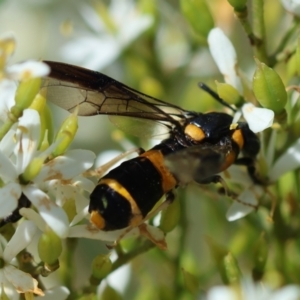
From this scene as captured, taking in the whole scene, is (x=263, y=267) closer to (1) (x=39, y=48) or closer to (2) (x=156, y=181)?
(2) (x=156, y=181)

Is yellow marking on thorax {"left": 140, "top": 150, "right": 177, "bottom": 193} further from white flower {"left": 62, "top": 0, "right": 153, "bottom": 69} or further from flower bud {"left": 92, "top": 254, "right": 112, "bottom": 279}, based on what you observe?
white flower {"left": 62, "top": 0, "right": 153, "bottom": 69}

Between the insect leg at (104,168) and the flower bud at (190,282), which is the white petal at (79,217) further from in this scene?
the flower bud at (190,282)

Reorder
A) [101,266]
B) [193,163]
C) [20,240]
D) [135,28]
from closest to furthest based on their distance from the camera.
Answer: [193,163] < [20,240] < [101,266] < [135,28]

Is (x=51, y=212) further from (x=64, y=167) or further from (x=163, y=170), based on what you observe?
(x=163, y=170)

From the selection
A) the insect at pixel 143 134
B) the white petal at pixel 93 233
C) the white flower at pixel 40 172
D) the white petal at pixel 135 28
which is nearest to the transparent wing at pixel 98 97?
the insect at pixel 143 134

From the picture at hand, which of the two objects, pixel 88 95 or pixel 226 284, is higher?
pixel 88 95

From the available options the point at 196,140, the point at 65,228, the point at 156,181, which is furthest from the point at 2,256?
the point at 196,140

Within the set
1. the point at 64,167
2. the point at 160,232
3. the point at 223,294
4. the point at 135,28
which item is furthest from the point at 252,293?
the point at 135,28

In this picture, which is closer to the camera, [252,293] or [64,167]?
[64,167]
